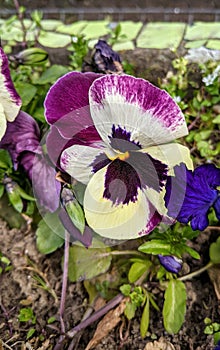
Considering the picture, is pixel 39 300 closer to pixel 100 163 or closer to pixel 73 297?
pixel 73 297

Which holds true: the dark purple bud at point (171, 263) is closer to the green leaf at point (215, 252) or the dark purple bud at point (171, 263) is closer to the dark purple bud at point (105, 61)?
the green leaf at point (215, 252)

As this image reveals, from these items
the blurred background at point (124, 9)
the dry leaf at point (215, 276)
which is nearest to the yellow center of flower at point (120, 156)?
the dry leaf at point (215, 276)

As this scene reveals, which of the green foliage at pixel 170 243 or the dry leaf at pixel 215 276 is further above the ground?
the green foliage at pixel 170 243

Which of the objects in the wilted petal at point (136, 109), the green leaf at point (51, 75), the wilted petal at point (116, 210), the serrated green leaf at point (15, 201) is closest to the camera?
the wilted petal at point (136, 109)

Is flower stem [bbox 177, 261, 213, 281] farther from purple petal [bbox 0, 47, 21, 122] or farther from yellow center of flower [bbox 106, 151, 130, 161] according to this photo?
purple petal [bbox 0, 47, 21, 122]

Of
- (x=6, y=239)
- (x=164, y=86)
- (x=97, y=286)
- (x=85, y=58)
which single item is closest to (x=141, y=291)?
(x=97, y=286)
